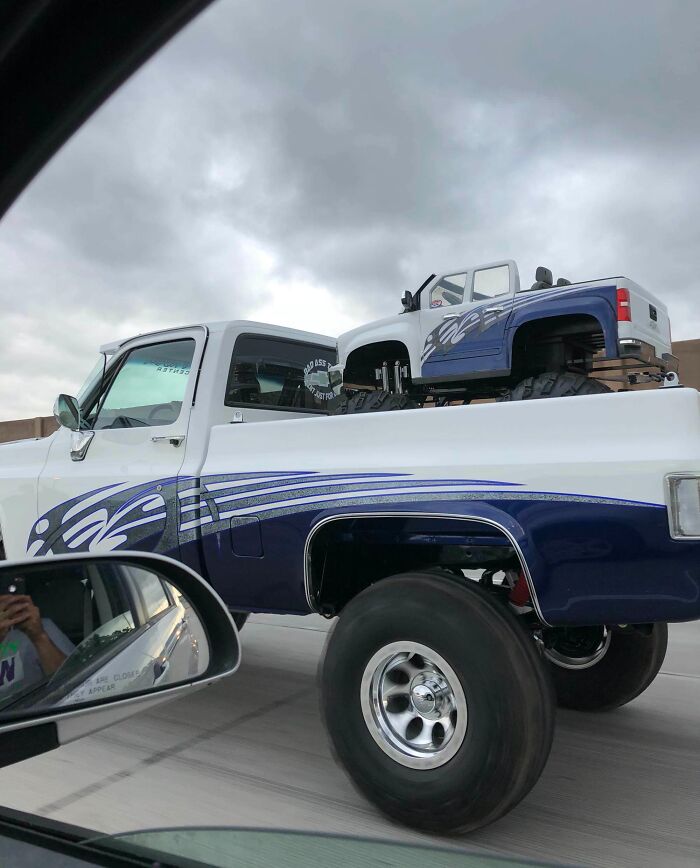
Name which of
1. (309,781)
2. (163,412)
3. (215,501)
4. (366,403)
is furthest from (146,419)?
(309,781)

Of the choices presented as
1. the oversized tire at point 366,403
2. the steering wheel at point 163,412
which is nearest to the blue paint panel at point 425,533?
the steering wheel at point 163,412

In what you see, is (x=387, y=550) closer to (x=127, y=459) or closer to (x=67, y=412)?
(x=127, y=459)

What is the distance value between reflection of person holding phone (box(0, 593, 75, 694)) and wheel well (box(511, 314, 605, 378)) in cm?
476

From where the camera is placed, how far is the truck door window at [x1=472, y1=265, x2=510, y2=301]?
22.4 feet

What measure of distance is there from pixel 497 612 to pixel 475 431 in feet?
2.47

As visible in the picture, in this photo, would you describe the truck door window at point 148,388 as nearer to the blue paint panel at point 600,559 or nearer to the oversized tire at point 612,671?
the blue paint panel at point 600,559

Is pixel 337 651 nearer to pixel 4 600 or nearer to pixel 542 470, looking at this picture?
pixel 542 470

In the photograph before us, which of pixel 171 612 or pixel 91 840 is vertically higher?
pixel 171 612

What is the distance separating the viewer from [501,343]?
5.72 m

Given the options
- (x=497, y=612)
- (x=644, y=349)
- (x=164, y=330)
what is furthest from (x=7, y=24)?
(x=644, y=349)

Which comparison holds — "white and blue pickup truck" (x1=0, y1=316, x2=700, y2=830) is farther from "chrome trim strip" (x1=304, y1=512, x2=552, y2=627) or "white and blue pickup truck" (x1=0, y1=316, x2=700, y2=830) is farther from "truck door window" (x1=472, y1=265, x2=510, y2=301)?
"truck door window" (x1=472, y1=265, x2=510, y2=301)

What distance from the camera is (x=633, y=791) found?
337 cm

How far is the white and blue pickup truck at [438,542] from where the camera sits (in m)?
2.75

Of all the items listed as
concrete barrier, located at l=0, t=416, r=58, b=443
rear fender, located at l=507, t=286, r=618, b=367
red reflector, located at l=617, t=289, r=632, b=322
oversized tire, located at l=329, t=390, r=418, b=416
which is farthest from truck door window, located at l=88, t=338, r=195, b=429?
concrete barrier, located at l=0, t=416, r=58, b=443
